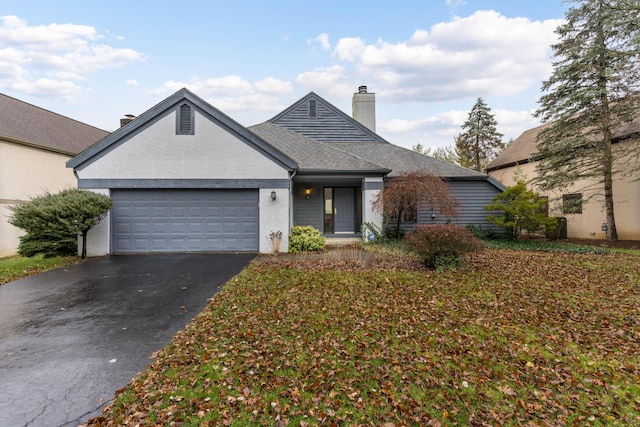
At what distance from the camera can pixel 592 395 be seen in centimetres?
271

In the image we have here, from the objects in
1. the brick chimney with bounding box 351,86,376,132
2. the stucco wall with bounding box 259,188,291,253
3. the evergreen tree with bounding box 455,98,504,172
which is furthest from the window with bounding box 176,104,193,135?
the evergreen tree with bounding box 455,98,504,172

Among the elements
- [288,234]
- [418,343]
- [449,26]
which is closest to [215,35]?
[288,234]

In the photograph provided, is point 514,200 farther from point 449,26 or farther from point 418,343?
point 418,343

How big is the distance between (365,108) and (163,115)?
38.6ft

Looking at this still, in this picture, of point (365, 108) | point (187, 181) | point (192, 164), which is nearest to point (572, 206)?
point (365, 108)

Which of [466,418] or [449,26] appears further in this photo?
[449,26]

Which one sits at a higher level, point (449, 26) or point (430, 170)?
point (449, 26)

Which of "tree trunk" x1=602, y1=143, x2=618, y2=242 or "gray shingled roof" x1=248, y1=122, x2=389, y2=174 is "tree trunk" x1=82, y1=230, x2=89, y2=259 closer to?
"gray shingled roof" x1=248, y1=122, x2=389, y2=174

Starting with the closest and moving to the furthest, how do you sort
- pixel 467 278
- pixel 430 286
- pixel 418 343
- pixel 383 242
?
pixel 418 343 < pixel 430 286 < pixel 467 278 < pixel 383 242

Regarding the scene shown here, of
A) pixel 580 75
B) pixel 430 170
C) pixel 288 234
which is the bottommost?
pixel 288 234

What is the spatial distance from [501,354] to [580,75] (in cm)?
1497

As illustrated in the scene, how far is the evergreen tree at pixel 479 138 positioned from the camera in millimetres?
29900

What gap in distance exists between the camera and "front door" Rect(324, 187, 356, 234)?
14.4m

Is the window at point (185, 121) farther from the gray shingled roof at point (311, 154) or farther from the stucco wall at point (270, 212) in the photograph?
the stucco wall at point (270, 212)
